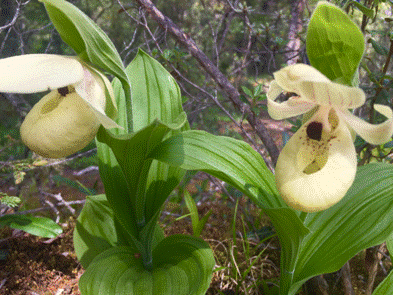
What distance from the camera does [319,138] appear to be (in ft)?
2.53

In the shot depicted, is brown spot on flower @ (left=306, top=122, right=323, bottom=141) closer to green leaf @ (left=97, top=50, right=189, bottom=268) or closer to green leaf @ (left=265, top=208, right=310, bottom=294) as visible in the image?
green leaf @ (left=265, top=208, right=310, bottom=294)

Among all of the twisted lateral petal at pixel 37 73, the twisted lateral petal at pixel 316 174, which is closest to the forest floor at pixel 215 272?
the twisted lateral petal at pixel 316 174

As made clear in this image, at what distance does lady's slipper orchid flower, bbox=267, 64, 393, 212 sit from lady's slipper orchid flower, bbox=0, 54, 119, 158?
0.45 metres

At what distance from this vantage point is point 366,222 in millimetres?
849

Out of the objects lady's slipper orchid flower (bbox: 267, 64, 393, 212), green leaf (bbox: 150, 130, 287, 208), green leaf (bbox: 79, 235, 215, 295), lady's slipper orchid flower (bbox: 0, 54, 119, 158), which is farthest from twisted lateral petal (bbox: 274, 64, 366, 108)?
green leaf (bbox: 79, 235, 215, 295)

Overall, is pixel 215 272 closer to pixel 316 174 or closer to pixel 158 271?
pixel 158 271

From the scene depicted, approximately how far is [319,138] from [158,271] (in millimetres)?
757

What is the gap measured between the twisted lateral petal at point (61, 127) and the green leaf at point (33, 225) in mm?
690

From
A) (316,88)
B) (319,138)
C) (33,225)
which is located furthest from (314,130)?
(33,225)

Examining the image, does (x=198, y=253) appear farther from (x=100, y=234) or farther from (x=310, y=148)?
(x=310, y=148)

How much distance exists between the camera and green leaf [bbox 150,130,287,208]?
821mm

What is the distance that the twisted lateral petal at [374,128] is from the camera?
2.12 feet

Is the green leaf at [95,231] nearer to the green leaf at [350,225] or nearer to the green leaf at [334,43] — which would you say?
the green leaf at [350,225]

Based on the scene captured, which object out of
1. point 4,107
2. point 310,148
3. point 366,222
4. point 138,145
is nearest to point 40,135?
point 138,145
